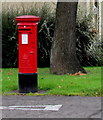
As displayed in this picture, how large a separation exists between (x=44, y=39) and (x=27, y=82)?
6.85 m

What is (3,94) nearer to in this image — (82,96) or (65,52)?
(82,96)

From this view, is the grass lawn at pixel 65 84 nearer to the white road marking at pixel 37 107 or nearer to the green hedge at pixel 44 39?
the white road marking at pixel 37 107

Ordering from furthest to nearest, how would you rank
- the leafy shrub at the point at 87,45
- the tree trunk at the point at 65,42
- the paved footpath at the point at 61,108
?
the leafy shrub at the point at 87,45 → the tree trunk at the point at 65,42 → the paved footpath at the point at 61,108

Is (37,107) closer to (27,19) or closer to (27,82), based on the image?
(27,82)

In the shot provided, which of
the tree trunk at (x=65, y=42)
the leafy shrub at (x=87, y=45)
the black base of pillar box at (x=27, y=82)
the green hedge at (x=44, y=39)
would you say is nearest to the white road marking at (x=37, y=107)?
the black base of pillar box at (x=27, y=82)

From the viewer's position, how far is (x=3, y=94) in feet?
32.4

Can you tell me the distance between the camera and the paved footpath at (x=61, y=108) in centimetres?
749

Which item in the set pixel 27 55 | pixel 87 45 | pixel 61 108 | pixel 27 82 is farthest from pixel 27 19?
pixel 87 45

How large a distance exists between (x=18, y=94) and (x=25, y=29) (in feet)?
4.87

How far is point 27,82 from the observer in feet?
33.1

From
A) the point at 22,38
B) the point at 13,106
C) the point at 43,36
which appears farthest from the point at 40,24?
the point at 13,106

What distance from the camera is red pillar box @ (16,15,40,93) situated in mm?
10078

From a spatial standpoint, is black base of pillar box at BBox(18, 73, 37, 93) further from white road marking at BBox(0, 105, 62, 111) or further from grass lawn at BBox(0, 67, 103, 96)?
white road marking at BBox(0, 105, 62, 111)

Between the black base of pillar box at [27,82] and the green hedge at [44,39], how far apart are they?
6409mm
